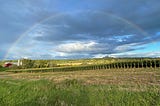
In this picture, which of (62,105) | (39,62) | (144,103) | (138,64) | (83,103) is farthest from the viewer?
(39,62)

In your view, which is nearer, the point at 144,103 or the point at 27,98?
the point at 144,103

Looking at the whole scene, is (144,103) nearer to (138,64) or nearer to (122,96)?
(122,96)

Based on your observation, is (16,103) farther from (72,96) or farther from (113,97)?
(113,97)

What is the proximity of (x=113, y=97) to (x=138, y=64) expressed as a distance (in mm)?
60474

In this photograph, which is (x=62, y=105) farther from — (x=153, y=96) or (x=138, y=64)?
(x=138, y=64)

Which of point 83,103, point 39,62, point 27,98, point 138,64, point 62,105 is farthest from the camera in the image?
point 39,62

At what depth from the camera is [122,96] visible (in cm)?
696

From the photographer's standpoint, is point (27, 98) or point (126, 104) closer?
point (126, 104)

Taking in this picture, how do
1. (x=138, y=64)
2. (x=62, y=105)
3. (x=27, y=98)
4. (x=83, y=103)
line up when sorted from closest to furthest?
(x=62, y=105) < (x=83, y=103) < (x=27, y=98) < (x=138, y=64)

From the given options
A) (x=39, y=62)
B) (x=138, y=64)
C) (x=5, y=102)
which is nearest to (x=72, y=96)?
(x=5, y=102)

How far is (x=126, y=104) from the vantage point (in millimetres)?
6094

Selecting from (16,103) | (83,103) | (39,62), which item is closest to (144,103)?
(83,103)

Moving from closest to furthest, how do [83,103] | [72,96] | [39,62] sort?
1. [83,103]
2. [72,96]
3. [39,62]

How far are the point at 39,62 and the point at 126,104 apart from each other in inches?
5227
